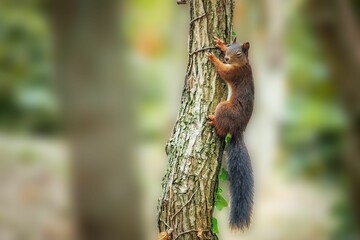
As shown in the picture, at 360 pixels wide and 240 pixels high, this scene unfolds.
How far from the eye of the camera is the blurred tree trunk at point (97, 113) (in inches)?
162

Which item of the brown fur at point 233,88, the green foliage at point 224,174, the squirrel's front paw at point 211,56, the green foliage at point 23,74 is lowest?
the green foliage at point 224,174

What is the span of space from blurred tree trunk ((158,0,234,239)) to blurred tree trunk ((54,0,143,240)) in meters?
1.71

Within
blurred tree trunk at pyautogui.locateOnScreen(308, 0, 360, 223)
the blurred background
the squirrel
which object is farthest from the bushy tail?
blurred tree trunk at pyautogui.locateOnScreen(308, 0, 360, 223)

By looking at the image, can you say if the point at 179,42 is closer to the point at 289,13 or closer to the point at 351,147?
the point at 289,13

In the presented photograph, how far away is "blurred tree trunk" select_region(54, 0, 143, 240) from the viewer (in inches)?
162

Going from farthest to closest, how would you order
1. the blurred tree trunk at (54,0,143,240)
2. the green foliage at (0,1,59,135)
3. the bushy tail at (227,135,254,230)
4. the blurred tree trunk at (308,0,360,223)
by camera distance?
the green foliage at (0,1,59,135)
the blurred tree trunk at (308,0,360,223)
the blurred tree trunk at (54,0,143,240)
the bushy tail at (227,135,254,230)

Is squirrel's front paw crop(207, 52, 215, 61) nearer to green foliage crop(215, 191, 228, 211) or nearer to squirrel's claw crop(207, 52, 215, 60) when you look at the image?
squirrel's claw crop(207, 52, 215, 60)

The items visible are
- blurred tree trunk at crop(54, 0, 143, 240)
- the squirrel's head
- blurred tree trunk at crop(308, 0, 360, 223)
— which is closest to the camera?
the squirrel's head

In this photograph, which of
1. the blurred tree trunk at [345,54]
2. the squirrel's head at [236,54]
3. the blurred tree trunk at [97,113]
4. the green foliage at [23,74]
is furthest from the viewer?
the green foliage at [23,74]

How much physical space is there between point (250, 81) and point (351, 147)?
2463mm

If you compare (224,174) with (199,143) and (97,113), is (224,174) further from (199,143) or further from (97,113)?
(97,113)

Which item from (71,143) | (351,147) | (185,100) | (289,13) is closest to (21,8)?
(71,143)

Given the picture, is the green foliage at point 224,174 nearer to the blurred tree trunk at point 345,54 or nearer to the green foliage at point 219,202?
the green foliage at point 219,202

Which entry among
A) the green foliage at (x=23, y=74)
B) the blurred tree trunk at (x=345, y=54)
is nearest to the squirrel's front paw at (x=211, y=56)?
the blurred tree trunk at (x=345, y=54)
